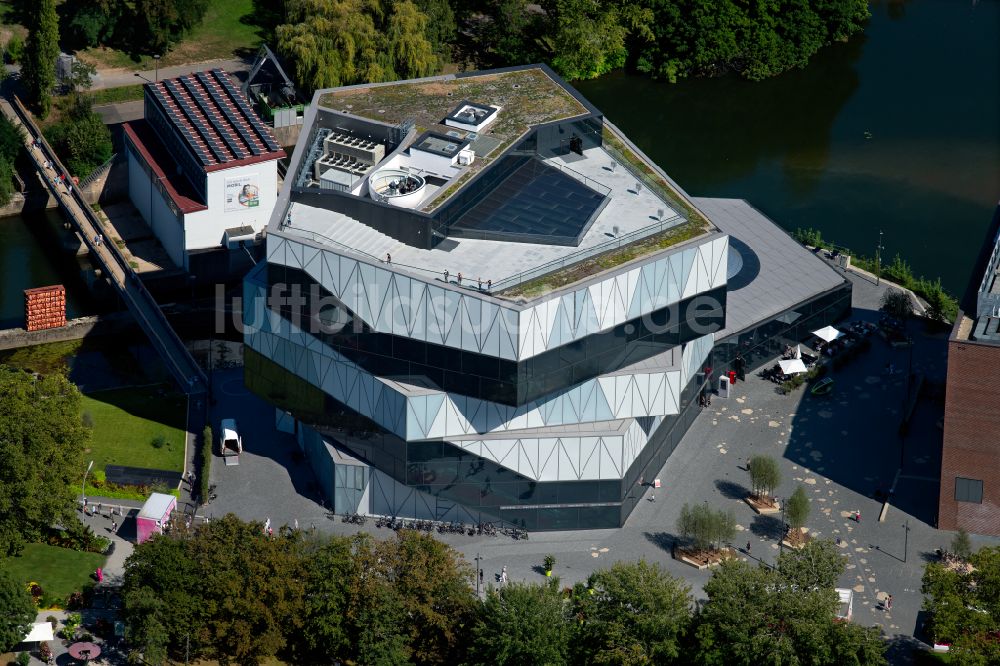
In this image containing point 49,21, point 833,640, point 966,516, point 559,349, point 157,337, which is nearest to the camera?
point 833,640

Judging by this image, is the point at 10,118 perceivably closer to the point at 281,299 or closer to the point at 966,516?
the point at 281,299

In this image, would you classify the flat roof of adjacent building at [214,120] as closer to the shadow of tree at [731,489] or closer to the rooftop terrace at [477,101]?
the rooftop terrace at [477,101]

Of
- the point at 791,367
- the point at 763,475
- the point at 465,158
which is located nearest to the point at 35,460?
the point at 465,158

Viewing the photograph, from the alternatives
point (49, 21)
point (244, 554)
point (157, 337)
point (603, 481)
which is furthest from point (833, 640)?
point (49, 21)

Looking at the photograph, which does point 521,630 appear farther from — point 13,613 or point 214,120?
point 214,120

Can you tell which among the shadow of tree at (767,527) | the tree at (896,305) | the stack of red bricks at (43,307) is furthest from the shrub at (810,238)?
the stack of red bricks at (43,307)
